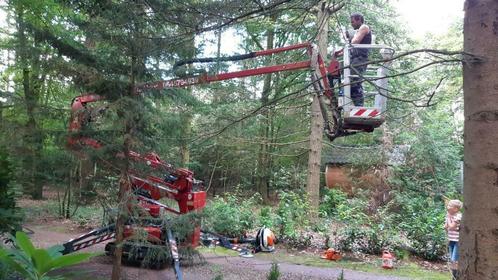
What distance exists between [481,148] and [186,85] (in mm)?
4447

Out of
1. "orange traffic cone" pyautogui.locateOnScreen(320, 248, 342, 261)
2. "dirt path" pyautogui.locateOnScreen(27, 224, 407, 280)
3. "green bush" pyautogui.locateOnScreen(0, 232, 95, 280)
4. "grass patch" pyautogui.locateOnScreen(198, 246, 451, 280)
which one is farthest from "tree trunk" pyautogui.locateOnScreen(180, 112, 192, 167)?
"orange traffic cone" pyautogui.locateOnScreen(320, 248, 342, 261)

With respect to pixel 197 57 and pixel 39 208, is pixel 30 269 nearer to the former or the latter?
pixel 197 57

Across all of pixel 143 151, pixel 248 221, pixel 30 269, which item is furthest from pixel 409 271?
pixel 30 269

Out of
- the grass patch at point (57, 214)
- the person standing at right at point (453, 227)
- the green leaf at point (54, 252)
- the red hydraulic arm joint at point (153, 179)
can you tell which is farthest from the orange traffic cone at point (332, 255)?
the green leaf at point (54, 252)

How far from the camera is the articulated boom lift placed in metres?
5.45

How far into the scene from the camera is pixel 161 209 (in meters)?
7.29

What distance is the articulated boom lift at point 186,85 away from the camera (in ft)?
17.9

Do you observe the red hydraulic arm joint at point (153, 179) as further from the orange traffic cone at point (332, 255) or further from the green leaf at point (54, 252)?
the green leaf at point (54, 252)

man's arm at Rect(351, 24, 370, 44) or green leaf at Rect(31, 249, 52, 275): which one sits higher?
man's arm at Rect(351, 24, 370, 44)

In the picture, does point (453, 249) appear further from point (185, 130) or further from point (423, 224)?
point (185, 130)

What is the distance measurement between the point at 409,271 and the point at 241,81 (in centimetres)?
918

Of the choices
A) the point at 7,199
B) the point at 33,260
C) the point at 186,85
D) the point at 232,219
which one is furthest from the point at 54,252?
the point at 232,219

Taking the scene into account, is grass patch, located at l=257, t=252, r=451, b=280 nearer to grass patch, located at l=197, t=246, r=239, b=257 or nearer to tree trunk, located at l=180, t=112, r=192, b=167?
grass patch, located at l=197, t=246, r=239, b=257

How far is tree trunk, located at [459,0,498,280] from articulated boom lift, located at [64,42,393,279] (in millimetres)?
2625
